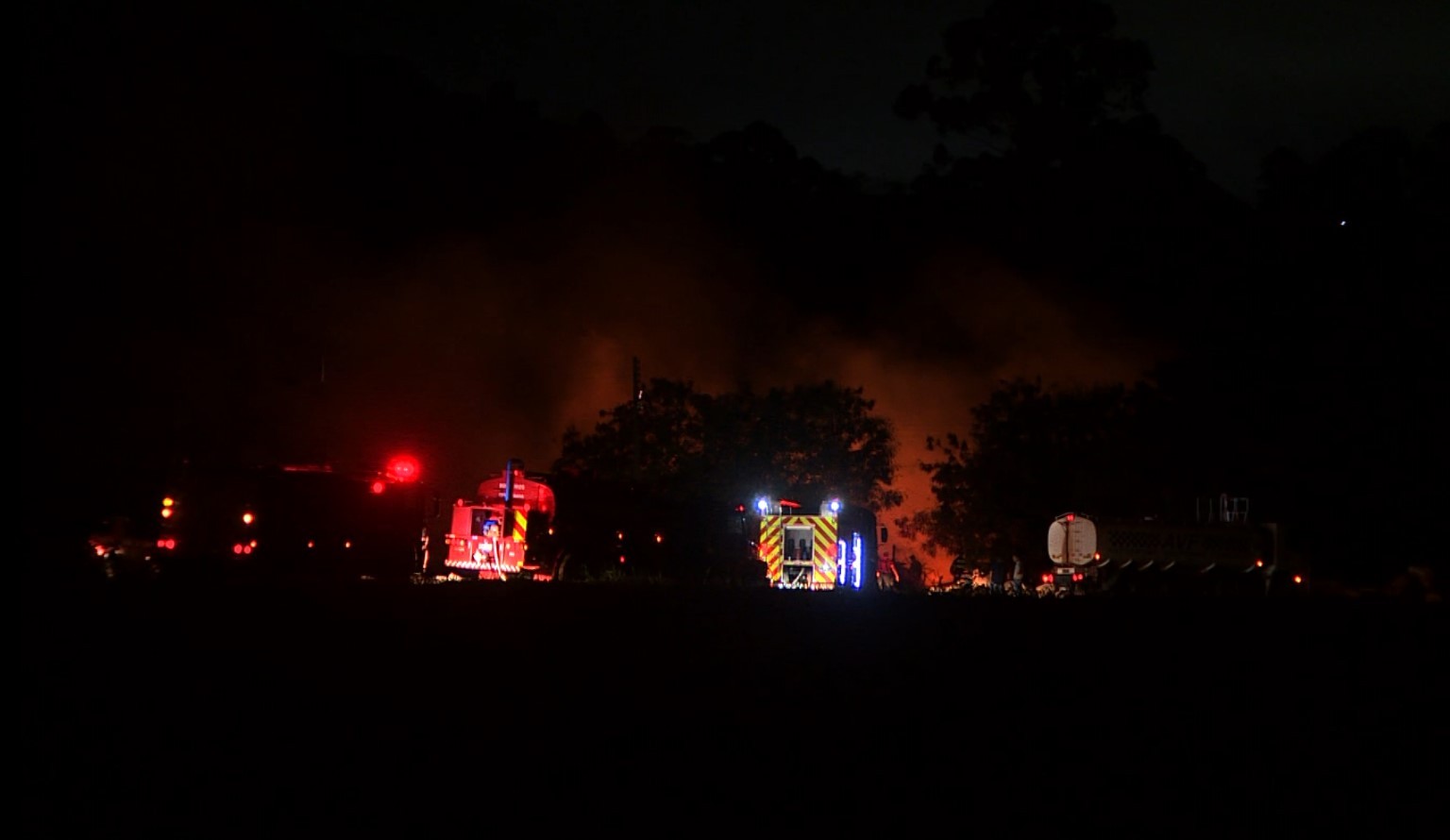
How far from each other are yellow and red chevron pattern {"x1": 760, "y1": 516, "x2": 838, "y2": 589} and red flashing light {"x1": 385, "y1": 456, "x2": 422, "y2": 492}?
29.0ft

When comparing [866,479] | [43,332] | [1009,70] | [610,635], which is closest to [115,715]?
[610,635]

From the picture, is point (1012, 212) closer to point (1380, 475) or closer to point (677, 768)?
point (1380, 475)

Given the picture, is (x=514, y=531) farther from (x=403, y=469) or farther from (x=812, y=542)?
(x=812, y=542)

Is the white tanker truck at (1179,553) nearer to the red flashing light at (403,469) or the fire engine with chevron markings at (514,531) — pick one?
the fire engine with chevron markings at (514,531)

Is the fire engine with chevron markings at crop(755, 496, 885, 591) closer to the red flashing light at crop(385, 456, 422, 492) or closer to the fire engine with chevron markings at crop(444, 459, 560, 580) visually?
the fire engine with chevron markings at crop(444, 459, 560, 580)

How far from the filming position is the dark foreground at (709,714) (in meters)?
5.28

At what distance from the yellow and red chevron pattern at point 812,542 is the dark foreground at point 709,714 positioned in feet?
65.6

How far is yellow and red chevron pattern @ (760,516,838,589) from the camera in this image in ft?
87.1

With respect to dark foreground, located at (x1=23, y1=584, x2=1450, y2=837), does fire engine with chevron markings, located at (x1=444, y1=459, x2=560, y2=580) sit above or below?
above

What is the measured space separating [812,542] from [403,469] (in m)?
10.2

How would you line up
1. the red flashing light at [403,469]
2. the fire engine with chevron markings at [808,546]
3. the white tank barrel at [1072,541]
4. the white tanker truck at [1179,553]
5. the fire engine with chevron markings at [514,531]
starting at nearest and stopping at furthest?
the red flashing light at [403,469]
the fire engine with chevron markings at [514,531]
the white tanker truck at [1179,553]
the white tank barrel at [1072,541]
the fire engine with chevron markings at [808,546]

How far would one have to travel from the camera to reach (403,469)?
62.2ft

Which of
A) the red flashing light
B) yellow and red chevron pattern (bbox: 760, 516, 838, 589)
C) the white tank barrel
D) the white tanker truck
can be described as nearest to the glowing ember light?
the red flashing light

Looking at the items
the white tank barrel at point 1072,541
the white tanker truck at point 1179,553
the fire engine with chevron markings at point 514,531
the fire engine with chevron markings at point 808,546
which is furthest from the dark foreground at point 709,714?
the fire engine with chevron markings at point 808,546
